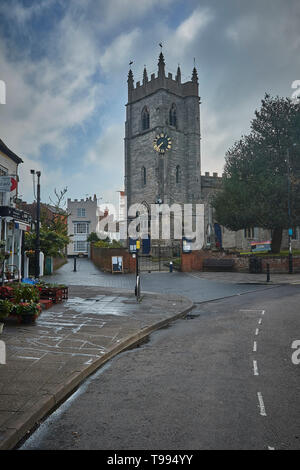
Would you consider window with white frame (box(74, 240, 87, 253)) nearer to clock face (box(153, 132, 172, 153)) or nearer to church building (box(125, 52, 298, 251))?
church building (box(125, 52, 298, 251))

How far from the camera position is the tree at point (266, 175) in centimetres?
2950

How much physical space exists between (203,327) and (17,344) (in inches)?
194

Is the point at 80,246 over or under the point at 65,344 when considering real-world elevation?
over

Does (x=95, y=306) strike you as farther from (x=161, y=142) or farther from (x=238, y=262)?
(x=161, y=142)

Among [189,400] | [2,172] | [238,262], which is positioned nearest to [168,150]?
[238,262]

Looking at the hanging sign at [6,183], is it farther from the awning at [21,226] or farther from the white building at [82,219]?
the white building at [82,219]

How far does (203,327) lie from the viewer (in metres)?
9.62

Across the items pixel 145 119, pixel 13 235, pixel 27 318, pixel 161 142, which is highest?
pixel 145 119

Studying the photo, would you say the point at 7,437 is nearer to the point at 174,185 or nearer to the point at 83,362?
the point at 83,362

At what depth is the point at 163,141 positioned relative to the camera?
49781 millimetres

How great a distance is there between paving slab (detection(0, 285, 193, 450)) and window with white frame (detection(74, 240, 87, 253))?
5024cm

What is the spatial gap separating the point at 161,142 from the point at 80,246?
82.5 feet

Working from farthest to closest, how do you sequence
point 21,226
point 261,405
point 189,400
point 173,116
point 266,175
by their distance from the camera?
point 173,116
point 266,175
point 21,226
point 189,400
point 261,405

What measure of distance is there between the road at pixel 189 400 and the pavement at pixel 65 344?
236 millimetres
